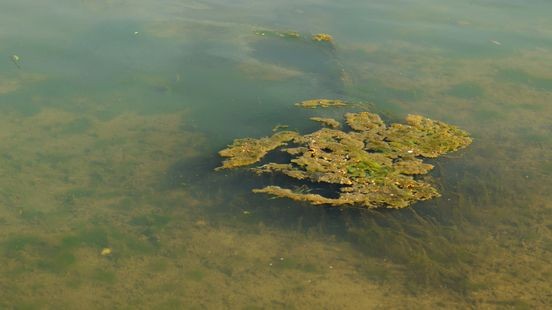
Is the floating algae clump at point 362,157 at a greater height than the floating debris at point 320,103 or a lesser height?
lesser

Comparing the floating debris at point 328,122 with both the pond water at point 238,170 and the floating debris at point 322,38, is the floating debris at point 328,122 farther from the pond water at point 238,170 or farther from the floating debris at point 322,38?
the floating debris at point 322,38

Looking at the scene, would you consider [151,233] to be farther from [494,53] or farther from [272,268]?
[494,53]

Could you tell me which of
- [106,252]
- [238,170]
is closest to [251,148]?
[238,170]

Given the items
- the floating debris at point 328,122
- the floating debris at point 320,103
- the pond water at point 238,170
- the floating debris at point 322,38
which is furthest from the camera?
the floating debris at point 322,38

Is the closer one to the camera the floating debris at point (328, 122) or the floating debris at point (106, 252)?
the floating debris at point (106, 252)

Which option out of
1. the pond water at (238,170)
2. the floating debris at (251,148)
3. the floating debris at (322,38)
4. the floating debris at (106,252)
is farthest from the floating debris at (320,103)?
the floating debris at (106,252)

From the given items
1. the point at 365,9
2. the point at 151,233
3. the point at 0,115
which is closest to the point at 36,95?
the point at 0,115

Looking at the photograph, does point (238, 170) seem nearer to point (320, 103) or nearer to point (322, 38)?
point (320, 103)
